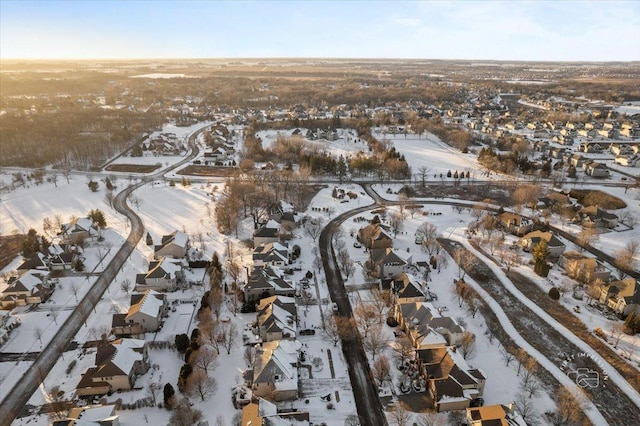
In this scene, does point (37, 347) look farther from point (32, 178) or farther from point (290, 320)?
point (32, 178)

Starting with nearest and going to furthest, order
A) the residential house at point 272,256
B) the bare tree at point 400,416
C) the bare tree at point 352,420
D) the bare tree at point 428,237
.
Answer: the bare tree at point 400,416, the bare tree at point 352,420, the residential house at point 272,256, the bare tree at point 428,237

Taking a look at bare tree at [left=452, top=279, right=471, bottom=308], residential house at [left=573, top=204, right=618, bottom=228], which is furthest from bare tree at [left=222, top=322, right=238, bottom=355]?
A: residential house at [left=573, top=204, right=618, bottom=228]

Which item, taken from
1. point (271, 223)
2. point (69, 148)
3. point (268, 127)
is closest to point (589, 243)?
point (271, 223)

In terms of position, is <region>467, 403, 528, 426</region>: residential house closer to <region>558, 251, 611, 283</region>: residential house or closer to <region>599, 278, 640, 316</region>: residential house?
<region>599, 278, 640, 316</region>: residential house

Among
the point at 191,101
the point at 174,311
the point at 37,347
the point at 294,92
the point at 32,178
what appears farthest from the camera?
the point at 294,92

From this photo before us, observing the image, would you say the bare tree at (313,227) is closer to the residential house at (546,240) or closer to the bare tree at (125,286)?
the bare tree at (125,286)

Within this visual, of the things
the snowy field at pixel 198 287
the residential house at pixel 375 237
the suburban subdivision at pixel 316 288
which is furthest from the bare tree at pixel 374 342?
the residential house at pixel 375 237
